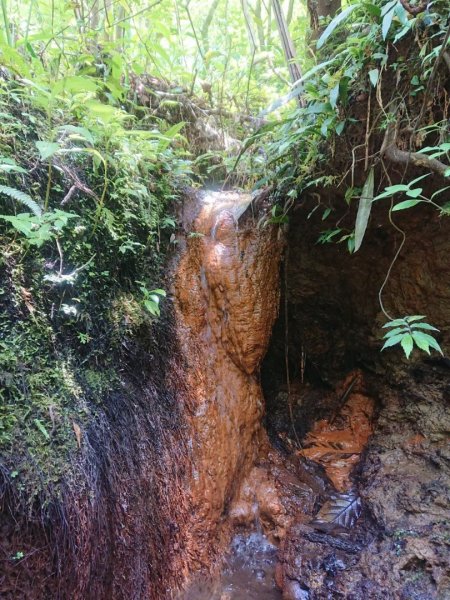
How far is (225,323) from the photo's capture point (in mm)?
2850

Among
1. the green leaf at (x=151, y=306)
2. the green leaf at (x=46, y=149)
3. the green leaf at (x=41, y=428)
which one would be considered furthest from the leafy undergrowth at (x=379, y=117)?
the green leaf at (x=41, y=428)

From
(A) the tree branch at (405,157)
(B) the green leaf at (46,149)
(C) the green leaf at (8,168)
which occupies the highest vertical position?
(B) the green leaf at (46,149)

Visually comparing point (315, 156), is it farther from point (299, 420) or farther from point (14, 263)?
point (299, 420)

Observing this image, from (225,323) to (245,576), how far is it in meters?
1.66

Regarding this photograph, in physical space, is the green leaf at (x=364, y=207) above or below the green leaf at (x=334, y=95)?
below

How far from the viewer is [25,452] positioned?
1.54 meters

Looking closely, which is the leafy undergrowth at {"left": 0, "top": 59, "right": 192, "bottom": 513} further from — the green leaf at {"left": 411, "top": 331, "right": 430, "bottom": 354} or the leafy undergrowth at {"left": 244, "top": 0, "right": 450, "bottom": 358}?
the green leaf at {"left": 411, "top": 331, "right": 430, "bottom": 354}

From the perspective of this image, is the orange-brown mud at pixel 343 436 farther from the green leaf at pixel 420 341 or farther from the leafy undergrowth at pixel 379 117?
the green leaf at pixel 420 341

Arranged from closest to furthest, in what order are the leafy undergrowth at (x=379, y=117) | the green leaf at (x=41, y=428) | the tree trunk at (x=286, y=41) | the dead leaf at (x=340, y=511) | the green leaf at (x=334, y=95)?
the green leaf at (x=41, y=428), the leafy undergrowth at (x=379, y=117), the green leaf at (x=334, y=95), the dead leaf at (x=340, y=511), the tree trunk at (x=286, y=41)

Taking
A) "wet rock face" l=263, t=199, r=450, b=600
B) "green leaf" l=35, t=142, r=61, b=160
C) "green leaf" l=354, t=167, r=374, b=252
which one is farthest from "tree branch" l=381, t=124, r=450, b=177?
"green leaf" l=35, t=142, r=61, b=160

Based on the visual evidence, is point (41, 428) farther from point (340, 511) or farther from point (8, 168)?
point (340, 511)

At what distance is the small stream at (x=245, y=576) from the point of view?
217 cm

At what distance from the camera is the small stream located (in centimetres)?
217

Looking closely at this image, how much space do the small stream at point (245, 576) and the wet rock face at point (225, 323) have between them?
27cm
